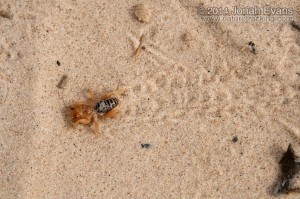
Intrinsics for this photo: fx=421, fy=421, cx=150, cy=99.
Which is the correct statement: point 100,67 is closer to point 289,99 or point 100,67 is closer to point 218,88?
point 218,88

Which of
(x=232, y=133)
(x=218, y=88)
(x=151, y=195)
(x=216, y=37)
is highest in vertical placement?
(x=216, y=37)

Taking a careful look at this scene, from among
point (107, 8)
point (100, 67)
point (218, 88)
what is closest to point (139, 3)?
point (107, 8)

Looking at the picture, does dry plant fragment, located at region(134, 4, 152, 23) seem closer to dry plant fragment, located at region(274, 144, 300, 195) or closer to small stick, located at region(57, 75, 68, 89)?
small stick, located at region(57, 75, 68, 89)

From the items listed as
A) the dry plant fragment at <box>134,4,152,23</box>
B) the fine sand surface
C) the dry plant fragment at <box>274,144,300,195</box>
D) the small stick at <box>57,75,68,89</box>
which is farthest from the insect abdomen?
the dry plant fragment at <box>274,144,300,195</box>

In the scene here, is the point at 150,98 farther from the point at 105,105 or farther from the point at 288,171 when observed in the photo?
the point at 288,171

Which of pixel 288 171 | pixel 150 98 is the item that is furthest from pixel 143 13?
pixel 288 171

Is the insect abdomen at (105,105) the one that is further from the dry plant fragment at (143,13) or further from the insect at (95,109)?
the dry plant fragment at (143,13)

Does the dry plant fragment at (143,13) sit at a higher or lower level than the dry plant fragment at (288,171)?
higher

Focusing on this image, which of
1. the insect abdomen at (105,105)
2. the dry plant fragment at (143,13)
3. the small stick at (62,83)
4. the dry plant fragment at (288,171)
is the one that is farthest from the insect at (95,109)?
the dry plant fragment at (288,171)
